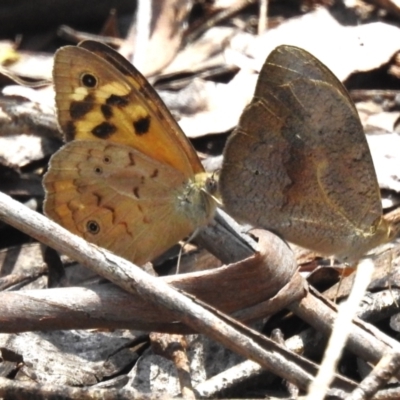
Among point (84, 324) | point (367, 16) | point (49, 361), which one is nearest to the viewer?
point (84, 324)

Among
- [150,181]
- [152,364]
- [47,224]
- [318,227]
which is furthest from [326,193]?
[47,224]

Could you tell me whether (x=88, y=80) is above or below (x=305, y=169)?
above

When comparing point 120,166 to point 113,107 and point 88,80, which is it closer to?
point 113,107

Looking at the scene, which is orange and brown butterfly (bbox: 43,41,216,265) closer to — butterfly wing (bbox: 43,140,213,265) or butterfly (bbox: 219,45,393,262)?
butterfly wing (bbox: 43,140,213,265)

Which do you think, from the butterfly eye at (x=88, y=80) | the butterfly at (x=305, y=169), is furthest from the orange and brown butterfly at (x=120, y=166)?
the butterfly at (x=305, y=169)

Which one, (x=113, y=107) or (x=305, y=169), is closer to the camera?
(x=305, y=169)

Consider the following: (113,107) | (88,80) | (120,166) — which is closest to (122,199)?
(120,166)

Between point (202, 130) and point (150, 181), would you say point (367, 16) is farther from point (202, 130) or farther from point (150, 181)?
point (150, 181)
